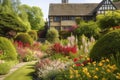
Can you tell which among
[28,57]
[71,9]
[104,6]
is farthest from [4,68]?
[71,9]

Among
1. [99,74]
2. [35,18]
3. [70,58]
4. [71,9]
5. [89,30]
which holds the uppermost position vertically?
[99,74]

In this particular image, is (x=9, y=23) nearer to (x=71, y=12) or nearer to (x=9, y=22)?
(x=9, y=22)

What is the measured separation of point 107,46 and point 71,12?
5484 centimetres

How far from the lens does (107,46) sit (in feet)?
37.3

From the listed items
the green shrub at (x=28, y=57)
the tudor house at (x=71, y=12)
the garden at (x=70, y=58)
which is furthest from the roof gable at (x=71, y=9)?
the green shrub at (x=28, y=57)

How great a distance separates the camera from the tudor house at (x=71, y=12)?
2520 inches

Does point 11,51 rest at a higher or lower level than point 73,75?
lower

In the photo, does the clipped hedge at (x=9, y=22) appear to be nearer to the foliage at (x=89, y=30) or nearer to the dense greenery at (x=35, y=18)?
the foliage at (x=89, y=30)

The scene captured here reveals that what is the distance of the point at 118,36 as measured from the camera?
11391mm

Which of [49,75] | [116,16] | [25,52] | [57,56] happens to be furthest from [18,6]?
[49,75]

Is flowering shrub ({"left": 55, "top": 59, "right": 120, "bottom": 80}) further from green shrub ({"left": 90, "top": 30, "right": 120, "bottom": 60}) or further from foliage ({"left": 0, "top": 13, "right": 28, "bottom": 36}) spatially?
foliage ({"left": 0, "top": 13, "right": 28, "bottom": 36})

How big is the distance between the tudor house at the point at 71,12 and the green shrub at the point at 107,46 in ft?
172

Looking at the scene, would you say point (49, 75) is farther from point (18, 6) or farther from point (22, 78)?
point (18, 6)

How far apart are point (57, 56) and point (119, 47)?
18.8ft
